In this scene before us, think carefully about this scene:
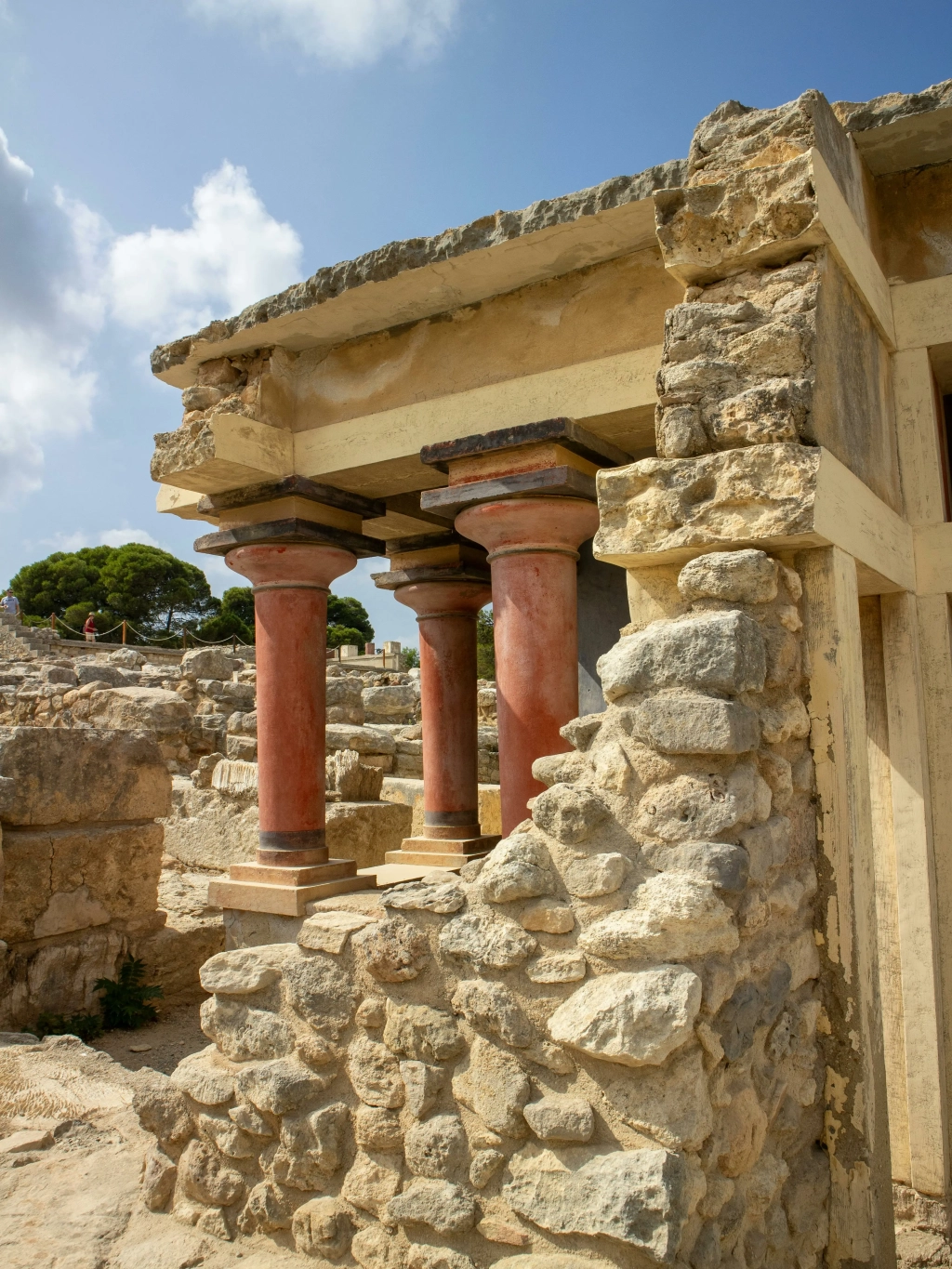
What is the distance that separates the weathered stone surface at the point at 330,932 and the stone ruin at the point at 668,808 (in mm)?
16

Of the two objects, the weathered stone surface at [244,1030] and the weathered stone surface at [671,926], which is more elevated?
the weathered stone surface at [671,926]

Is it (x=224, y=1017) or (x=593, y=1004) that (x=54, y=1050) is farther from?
(x=593, y=1004)

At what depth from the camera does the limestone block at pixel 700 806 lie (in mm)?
2414

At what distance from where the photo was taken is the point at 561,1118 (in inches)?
89.4

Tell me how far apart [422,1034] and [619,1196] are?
739mm

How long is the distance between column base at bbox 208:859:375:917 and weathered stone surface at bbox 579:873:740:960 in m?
2.72

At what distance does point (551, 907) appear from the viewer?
8.12 ft

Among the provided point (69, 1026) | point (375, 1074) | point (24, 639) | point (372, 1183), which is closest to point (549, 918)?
point (375, 1074)

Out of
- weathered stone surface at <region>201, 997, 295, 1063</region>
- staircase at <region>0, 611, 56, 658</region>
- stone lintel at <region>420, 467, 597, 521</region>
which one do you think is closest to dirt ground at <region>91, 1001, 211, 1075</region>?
weathered stone surface at <region>201, 997, 295, 1063</region>

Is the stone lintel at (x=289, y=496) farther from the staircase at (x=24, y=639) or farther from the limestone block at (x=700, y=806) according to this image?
the staircase at (x=24, y=639)

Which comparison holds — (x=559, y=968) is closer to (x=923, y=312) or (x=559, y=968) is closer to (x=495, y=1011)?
(x=495, y=1011)

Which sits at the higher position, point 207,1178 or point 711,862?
point 711,862

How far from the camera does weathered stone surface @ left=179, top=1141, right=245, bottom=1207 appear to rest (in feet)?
9.70

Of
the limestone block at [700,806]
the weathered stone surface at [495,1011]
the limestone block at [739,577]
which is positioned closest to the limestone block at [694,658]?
the limestone block at [739,577]
